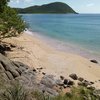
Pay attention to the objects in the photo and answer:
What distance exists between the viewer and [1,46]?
1038 inches

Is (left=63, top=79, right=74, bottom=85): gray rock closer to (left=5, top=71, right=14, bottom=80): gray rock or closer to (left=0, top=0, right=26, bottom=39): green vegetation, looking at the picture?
(left=5, top=71, right=14, bottom=80): gray rock

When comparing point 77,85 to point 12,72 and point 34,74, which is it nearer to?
point 34,74

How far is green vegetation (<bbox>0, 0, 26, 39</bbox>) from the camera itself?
24125 mm

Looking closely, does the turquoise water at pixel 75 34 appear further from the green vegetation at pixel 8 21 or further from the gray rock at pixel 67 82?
the gray rock at pixel 67 82

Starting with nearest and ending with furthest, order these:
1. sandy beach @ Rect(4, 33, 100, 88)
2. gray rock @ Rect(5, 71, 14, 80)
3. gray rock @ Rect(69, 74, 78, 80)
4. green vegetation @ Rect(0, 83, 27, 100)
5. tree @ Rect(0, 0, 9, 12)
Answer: green vegetation @ Rect(0, 83, 27, 100)
gray rock @ Rect(5, 71, 14, 80)
gray rock @ Rect(69, 74, 78, 80)
sandy beach @ Rect(4, 33, 100, 88)
tree @ Rect(0, 0, 9, 12)

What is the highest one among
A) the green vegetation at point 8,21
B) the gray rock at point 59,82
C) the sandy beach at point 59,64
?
the green vegetation at point 8,21

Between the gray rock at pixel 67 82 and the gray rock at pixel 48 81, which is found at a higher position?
the gray rock at pixel 48 81

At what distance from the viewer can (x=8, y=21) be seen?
24.4 meters

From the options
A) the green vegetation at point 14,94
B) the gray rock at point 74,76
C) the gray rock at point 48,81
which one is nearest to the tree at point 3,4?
the gray rock at point 48,81

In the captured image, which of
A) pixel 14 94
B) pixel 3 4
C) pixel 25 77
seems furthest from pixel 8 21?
pixel 14 94

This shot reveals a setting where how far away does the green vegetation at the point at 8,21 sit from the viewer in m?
24.1

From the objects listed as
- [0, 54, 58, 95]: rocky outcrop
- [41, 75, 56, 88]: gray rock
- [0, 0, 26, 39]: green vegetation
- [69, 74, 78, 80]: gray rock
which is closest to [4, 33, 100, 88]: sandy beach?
[69, 74, 78, 80]: gray rock

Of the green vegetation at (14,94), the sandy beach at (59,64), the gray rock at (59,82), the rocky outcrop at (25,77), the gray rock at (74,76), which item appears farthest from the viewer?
the sandy beach at (59,64)

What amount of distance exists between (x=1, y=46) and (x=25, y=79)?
10867 millimetres
